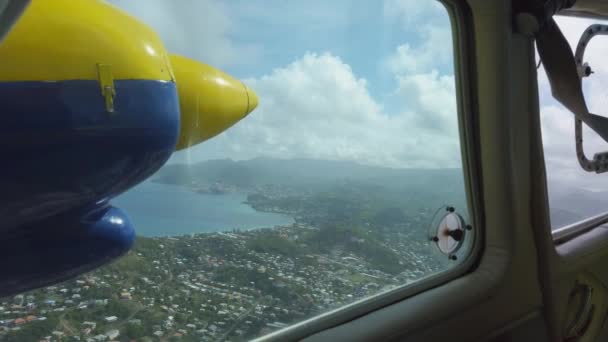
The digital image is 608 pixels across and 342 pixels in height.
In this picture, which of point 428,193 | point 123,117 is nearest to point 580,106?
point 428,193

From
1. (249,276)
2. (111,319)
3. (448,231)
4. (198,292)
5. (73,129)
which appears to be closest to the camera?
(73,129)

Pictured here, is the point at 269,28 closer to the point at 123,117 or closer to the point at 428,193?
the point at 123,117

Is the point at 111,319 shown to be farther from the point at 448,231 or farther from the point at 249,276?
the point at 448,231

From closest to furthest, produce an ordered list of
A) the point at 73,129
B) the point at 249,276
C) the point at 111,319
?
the point at 73,129
the point at 111,319
the point at 249,276

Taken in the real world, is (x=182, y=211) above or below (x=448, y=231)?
above

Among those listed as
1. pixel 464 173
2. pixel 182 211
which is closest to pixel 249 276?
pixel 182 211

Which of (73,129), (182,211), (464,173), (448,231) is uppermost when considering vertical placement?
(73,129)
